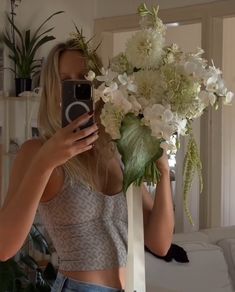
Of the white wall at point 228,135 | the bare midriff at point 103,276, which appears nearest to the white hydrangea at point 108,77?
the bare midriff at point 103,276

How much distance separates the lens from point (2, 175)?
2.88 meters

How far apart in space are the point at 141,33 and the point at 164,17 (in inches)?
69.2

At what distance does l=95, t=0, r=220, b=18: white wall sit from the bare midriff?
1.72 metres

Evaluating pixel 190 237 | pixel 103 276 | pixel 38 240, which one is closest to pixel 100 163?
pixel 103 276

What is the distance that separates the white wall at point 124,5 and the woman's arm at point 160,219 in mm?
1608

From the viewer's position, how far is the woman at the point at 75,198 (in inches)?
36.7

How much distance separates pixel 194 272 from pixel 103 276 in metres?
1.10

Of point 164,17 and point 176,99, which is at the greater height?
point 164,17

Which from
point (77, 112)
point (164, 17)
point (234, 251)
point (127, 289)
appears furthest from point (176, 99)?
point (164, 17)

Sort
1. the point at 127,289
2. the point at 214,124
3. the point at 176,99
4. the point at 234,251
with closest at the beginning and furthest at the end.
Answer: the point at 176,99
the point at 127,289
the point at 234,251
the point at 214,124

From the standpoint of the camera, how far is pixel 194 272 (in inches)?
80.5

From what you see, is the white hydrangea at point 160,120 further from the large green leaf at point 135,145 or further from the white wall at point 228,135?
the white wall at point 228,135

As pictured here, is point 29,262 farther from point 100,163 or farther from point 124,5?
point 100,163

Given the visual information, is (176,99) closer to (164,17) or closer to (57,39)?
(164,17)
